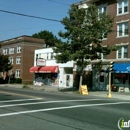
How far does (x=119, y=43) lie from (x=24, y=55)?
25.8 m

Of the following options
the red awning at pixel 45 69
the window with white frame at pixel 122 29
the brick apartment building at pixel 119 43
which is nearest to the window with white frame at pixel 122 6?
→ the brick apartment building at pixel 119 43

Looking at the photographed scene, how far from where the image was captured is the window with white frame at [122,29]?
31.3m

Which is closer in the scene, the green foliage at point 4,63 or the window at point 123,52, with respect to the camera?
the window at point 123,52

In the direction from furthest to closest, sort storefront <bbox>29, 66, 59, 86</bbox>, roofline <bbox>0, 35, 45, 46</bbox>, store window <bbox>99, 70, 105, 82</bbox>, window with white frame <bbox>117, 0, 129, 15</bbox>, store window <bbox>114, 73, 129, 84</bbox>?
1. roofline <bbox>0, 35, 45, 46</bbox>
2. storefront <bbox>29, 66, 59, 86</bbox>
3. store window <bbox>99, 70, 105, 82</bbox>
4. window with white frame <bbox>117, 0, 129, 15</bbox>
5. store window <bbox>114, 73, 129, 84</bbox>

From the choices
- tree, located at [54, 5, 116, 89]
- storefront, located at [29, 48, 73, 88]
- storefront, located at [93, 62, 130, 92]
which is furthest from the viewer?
storefront, located at [29, 48, 73, 88]

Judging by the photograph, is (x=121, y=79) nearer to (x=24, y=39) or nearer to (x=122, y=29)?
(x=122, y=29)

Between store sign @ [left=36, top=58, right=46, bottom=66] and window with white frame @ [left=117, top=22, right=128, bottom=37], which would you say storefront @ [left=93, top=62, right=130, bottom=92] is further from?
store sign @ [left=36, top=58, right=46, bottom=66]

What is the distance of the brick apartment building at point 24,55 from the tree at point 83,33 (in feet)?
82.8

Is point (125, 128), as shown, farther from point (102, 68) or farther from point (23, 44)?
point (23, 44)

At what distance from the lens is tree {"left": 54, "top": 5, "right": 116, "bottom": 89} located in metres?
27.2

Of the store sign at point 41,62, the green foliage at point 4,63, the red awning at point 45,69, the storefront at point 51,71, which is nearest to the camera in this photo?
the storefront at point 51,71

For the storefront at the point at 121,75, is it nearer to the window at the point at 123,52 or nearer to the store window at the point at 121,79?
the store window at the point at 121,79

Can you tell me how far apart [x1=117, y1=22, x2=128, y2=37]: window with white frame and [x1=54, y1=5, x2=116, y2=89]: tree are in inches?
154

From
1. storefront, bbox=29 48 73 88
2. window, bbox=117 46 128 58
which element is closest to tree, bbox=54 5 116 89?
window, bbox=117 46 128 58
